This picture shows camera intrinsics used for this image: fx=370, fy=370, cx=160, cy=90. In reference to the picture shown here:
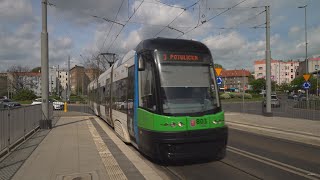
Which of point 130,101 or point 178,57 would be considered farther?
point 130,101

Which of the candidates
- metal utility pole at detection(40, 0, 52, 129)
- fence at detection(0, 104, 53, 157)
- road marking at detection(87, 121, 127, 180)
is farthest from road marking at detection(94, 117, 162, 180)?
metal utility pole at detection(40, 0, 52, 129)

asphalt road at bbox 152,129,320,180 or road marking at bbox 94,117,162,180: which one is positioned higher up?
road marking at bbox 94,117,162,180

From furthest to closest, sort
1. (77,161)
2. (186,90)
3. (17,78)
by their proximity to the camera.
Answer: (17,78) < (77,161) < (186,90)

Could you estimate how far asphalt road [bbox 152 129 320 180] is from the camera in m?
7.76

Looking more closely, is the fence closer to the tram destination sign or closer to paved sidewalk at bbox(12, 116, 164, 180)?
paved sidewalk at bbox(12, 116, 164, 180)

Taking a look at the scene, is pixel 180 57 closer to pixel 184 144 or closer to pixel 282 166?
pixel 184 144

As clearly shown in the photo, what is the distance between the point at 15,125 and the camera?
39.1 feet

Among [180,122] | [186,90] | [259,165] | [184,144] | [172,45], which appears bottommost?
[259,165]

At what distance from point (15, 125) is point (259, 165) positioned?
772 centimetres

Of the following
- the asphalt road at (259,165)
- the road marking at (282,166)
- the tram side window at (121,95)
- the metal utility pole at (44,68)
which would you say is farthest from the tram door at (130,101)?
the metal utility pole at (44,68)

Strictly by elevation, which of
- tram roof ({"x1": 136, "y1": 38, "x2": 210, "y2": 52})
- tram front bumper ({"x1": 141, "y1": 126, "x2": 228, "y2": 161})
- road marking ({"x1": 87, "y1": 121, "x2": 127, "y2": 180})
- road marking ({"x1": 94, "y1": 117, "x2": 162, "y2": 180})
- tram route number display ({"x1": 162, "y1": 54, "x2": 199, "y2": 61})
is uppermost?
tram roof ({"x1": 136, "y1": 38, "x2": 210, "y2": 52})

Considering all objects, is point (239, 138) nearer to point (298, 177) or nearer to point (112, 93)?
point (112, 93)

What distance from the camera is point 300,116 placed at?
25266 millimetres

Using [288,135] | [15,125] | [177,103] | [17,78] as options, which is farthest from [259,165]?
[17,78]
